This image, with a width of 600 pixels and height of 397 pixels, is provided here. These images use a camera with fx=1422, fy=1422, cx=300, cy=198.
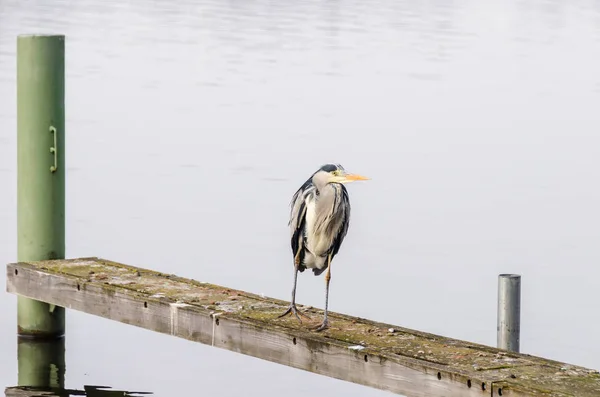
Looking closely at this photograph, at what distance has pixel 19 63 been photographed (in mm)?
9547

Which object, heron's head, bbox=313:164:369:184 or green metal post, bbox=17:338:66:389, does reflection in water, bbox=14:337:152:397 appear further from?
heron's head, bbox=313:164:369:184

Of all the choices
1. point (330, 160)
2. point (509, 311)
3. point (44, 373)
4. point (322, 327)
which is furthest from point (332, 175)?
point (330, 160)

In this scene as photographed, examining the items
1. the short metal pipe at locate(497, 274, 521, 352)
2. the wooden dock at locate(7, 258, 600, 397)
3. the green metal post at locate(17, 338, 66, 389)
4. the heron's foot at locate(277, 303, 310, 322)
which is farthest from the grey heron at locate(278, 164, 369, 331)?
the green metal post at locate(17, 338, 66, 389)

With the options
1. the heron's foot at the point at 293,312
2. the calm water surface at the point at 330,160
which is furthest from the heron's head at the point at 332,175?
the calm water surface at the point at 330,160

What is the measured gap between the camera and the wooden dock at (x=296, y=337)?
6902mm

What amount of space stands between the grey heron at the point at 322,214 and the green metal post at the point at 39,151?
2192 millimetres

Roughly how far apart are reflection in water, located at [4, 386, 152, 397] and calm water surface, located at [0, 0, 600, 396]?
10cm

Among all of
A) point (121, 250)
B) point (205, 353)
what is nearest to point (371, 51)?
point (121, 250)

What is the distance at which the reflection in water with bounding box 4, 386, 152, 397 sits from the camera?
354 inches

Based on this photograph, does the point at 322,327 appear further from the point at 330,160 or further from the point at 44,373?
the point at 330,160

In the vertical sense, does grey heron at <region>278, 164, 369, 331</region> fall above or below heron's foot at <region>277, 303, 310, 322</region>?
above

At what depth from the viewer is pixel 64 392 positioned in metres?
9.08

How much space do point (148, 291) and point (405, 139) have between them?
32.0 feet

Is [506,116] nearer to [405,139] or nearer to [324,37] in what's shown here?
[405,139]
